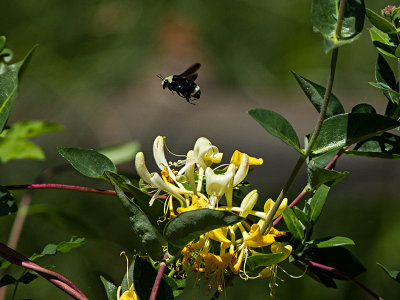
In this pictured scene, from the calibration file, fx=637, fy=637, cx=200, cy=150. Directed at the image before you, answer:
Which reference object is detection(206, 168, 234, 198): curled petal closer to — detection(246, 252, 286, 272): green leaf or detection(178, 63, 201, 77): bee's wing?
detection(246, 252, 286, 272): green leaf

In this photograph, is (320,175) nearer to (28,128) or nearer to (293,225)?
(293,225)

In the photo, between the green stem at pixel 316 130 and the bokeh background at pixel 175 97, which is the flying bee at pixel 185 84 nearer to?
the green stem at pixel 316 130

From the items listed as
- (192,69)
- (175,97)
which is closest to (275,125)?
(192,69)

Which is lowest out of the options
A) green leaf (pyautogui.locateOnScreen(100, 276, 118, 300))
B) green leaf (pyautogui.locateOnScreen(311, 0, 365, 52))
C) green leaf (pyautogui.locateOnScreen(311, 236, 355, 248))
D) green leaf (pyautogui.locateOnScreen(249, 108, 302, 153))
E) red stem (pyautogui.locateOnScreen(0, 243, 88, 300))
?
green leaf (pyautogui.locateOnScreen(100, 276, 118, 300))

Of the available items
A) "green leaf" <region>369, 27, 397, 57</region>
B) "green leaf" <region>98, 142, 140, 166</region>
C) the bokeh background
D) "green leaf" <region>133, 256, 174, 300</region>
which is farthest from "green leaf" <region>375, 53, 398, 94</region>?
the bokeh background

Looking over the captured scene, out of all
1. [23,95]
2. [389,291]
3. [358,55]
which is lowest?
[23,95]

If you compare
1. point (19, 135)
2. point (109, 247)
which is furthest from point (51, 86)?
point (19, 135)

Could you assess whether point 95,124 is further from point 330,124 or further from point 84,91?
point 330,124
